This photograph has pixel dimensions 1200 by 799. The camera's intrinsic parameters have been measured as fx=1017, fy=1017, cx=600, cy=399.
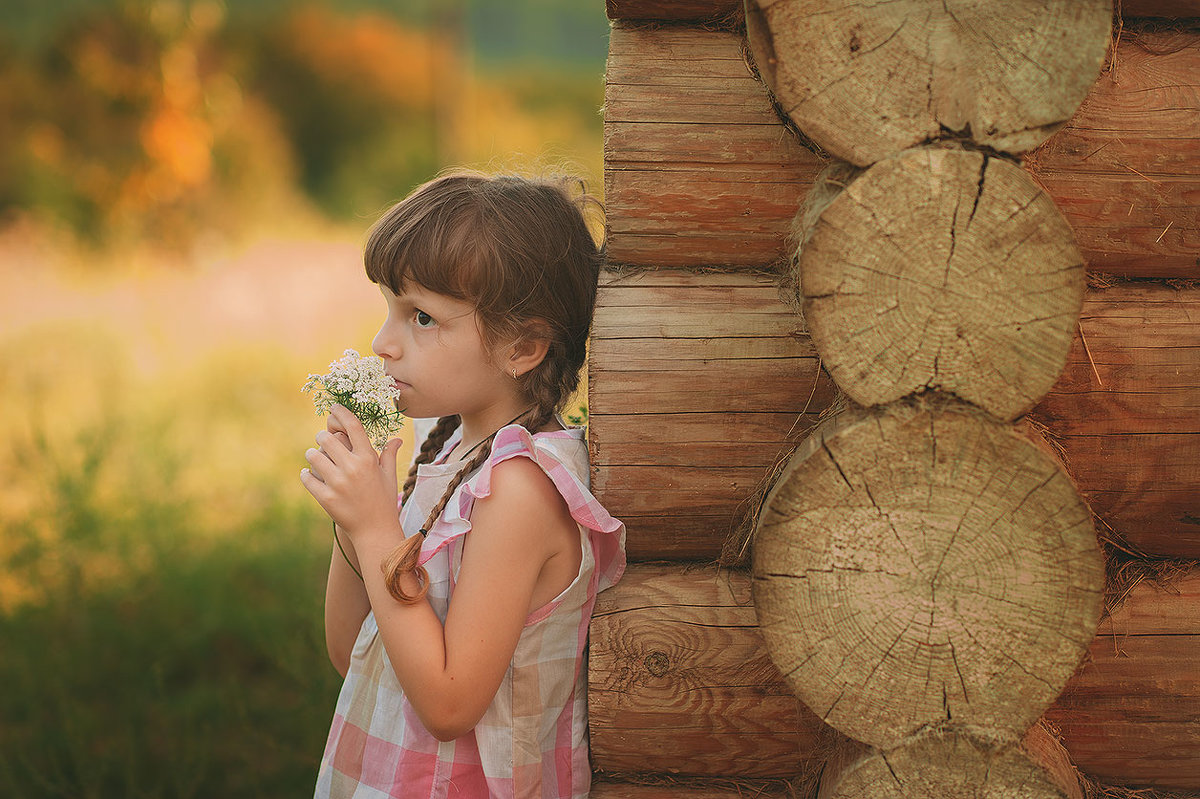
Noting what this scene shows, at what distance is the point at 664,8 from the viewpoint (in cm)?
199

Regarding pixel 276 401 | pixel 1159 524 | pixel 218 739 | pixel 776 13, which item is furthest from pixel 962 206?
pixel 276 401

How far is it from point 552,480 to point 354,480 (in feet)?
1.12

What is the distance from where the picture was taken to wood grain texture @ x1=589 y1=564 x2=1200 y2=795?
1827 millimetres

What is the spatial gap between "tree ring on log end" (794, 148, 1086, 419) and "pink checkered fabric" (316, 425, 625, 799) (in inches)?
23.9

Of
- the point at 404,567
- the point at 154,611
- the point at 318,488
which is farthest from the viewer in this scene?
the point at 154,611

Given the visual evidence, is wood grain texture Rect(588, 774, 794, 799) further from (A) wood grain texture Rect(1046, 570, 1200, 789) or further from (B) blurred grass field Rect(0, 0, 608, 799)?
(B) blurred grass field Rect(0, 0, 608, 799)

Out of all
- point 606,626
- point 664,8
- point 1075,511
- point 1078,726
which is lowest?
point 1078,726

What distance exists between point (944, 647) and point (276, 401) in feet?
17.5

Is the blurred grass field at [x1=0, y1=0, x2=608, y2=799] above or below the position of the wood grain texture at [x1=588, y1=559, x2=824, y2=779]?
below

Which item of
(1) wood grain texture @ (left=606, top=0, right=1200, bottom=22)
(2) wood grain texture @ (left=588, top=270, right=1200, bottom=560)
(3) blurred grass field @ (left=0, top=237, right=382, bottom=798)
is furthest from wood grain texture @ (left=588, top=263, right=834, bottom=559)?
(3) blurred grass field @ (left=0, top=237, right=382, bottom=798)

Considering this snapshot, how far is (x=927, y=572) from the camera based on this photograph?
1.46 metres

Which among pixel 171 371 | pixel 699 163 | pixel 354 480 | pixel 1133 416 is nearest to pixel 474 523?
pixel 354 480

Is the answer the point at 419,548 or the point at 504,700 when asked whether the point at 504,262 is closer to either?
the point at 419,548

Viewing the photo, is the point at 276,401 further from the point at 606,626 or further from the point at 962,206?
the point at 962,206
